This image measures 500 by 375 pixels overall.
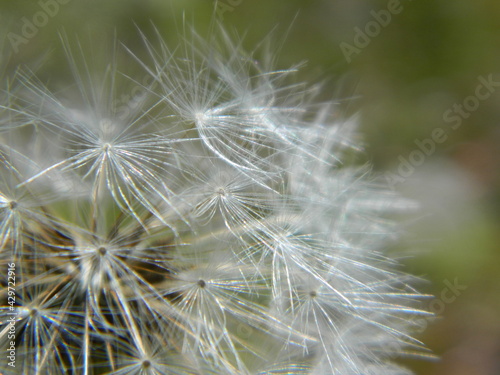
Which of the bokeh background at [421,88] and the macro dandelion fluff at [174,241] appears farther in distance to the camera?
the bokeh background at [421,88]

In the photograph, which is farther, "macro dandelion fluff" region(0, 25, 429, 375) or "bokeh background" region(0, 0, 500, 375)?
"bokeh background" region(0, 0, 500, 375)

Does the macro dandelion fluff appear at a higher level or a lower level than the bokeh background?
lower

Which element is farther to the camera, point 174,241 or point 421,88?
point 421,88

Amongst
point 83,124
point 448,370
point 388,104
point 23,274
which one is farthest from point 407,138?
point 23,274

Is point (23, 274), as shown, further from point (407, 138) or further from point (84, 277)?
point (407, 138)

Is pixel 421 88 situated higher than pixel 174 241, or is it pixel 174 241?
pixel 421 88
